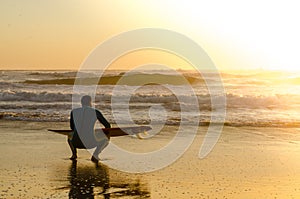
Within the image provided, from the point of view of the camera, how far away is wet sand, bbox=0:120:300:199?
770 centimetres

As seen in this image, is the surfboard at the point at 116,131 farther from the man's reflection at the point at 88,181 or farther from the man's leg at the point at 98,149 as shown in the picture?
the man's reflection at the point at 88,181

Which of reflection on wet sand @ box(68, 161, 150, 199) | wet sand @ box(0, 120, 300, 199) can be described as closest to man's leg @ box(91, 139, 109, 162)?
wet sand @ box(0, 120, 300, 199)

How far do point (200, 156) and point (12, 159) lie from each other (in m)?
3.85

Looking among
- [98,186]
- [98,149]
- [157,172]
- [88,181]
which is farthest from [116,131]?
[98,186]

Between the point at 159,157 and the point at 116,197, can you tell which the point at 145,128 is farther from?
the point at 116,197

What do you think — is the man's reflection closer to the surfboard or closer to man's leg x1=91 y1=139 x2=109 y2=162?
man's leg x1=91 y1=139 x2=109 y2=162

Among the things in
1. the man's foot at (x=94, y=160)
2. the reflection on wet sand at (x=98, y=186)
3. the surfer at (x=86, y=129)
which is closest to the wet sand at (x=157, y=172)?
the reflection on wet sand at (x=98, y=186)

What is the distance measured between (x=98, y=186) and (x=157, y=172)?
1.57 meters

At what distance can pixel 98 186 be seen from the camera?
26.3 feet

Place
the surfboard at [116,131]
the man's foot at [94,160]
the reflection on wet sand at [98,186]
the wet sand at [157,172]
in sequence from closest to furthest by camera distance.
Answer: the reflection on wet sand at [98,186], the wet sand at [157,172], the man's foot at [94,160], the surfboard at [116,131]

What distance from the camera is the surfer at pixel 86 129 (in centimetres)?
1024

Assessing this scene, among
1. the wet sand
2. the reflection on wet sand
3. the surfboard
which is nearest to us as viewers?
the reflection on wet sand

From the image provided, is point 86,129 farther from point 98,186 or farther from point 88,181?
point 98,186

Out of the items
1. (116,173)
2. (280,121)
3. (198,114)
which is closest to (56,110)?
(198,114)
